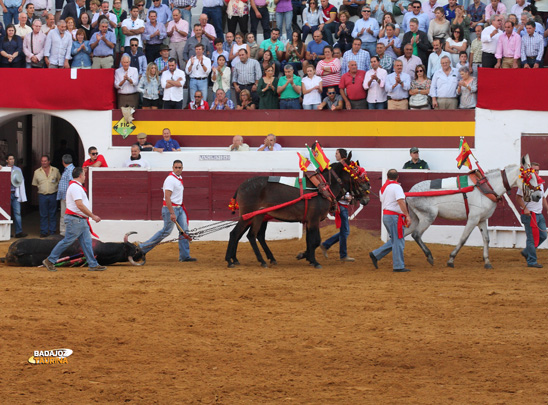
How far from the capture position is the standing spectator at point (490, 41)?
17.1 m

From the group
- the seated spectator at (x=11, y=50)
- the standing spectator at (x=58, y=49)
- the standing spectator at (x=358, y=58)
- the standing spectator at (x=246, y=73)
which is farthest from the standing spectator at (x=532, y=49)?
the seated spectator at (x=11, y=50)

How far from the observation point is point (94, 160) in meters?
16.8

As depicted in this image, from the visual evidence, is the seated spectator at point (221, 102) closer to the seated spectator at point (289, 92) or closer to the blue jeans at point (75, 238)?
the seated spectator at point (289, 92)

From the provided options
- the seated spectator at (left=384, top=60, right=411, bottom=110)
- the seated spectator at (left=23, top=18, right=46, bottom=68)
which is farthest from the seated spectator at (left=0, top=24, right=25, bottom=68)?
the seated spectator at (left=384, top=60, right=411, bottom=110)

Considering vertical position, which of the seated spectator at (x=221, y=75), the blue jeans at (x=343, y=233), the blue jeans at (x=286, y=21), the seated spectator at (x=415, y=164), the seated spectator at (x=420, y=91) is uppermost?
the blue jeans at (x=286, y=21)

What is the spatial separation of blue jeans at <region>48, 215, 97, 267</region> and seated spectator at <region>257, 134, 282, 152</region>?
586cm

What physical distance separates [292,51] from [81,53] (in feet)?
15.0

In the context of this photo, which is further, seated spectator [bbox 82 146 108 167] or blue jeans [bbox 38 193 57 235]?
blue jeans [bbox 38 193 57 235]

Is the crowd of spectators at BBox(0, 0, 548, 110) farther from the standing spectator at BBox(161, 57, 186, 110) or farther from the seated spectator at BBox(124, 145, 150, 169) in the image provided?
the seated spectator at BBox(124, 145, 150, 169)

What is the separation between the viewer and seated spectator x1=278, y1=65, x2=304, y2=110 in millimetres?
17562

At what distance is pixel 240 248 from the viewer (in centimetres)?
1606

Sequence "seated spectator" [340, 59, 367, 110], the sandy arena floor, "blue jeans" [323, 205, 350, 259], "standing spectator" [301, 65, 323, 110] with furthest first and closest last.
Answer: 1. "standing spectator" [301, 65, 323, 110]
2. "seated spectator" [340, 59, 367, 110]
3. "blue jeans" [323, 205, 350, 259]
4. the sandy arena floor

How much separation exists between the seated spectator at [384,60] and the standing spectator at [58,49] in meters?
6.59

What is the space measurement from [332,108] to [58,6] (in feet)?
24.3
